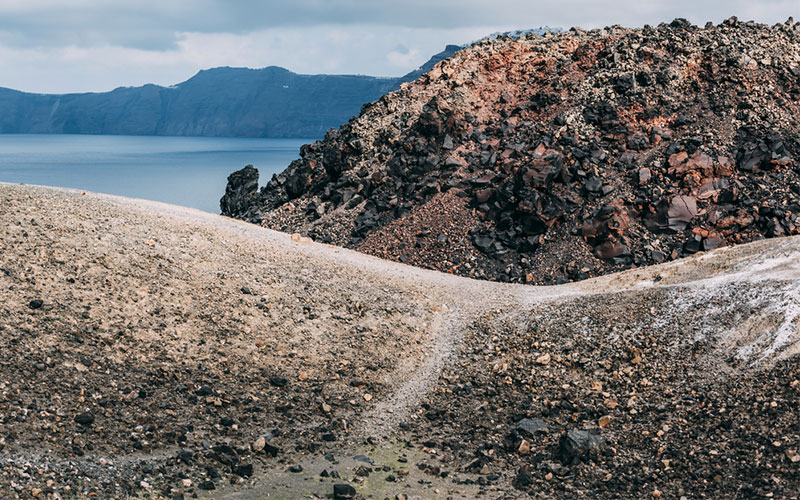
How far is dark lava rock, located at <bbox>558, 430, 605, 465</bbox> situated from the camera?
10.6 metres

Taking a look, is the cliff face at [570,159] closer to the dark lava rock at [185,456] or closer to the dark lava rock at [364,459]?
the dark lava rock at [364,459]

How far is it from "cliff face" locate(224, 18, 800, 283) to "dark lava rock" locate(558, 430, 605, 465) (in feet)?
36.5

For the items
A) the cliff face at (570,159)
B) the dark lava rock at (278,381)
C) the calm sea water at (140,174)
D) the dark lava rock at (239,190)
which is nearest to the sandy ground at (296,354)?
the dark lava rock at (278,381)

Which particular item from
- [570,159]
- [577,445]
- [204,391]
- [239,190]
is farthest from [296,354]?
[239,190]

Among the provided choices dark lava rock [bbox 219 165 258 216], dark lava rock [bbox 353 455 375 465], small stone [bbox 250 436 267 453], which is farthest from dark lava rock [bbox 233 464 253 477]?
dark lava rock [bbox 219 165 258 216]

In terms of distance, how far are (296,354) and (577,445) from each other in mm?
5875

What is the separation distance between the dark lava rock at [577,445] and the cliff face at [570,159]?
36.5 feet

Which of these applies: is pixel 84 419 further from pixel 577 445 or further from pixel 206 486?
pixel 577 445

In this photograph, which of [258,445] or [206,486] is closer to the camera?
[206,486]

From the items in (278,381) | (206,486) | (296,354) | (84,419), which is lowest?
(206,486)

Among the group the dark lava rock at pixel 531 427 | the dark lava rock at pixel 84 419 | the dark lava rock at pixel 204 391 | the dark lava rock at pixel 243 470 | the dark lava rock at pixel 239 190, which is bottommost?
the dark lava rock at pixel 243 470

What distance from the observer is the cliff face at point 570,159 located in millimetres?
22703

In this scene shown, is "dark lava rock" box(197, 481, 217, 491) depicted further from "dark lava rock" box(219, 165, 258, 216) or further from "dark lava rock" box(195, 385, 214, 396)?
"dark lava rock" box(219, 165, 258, 216)

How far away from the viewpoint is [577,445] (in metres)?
10.6
